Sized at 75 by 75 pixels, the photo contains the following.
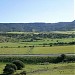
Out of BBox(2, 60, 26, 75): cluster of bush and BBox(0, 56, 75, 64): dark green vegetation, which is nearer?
BBox(2, 60, 26, 75): cluster of bush

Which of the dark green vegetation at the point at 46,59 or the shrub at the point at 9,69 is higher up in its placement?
the dark green vegetation at the point at 46,59

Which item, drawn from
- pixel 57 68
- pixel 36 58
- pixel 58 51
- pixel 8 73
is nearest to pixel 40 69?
pixel 57 68

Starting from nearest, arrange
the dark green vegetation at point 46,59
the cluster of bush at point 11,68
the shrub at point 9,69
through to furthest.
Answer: the cluster of bush at point 11,68
the shrub at point 9,69
the dark green vegetation at point 46,59

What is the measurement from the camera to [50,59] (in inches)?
2808

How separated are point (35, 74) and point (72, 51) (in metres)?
31.7

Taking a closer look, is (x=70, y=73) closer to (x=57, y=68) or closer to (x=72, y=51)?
(x=57, y=68)

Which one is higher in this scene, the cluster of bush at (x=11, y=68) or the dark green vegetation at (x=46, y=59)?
the dark green vegetation at (x=46, y=59)

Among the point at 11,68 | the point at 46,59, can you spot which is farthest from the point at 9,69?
the point at 46,59

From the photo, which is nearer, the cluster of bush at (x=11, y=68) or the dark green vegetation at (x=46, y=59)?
the cluster of bush at (x=11, y=68)

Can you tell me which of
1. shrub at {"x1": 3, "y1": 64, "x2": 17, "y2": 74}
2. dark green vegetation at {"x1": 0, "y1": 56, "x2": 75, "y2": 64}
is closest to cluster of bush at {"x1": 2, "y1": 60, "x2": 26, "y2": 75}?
shrub at {"x1": 3, "y1": 64, "x2": 17, "y2": 74}

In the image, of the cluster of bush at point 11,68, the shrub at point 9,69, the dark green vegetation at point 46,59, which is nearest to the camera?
the cluster of bush at point 11,68

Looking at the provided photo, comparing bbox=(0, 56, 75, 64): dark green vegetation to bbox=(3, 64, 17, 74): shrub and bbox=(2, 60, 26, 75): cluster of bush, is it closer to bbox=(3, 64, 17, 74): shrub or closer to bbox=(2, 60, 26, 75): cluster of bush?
bbox=(2, 60, 26, 75): cluster of bush

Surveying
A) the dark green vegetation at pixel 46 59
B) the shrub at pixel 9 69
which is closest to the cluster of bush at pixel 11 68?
the shrub at pixel 9 69

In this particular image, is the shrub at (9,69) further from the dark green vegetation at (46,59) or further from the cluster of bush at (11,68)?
the dark green vegetation at (46,59)
